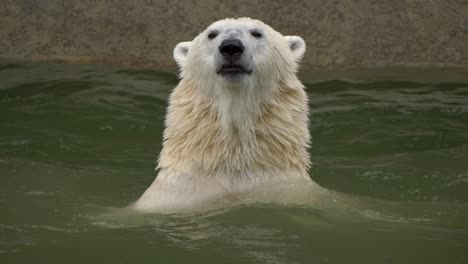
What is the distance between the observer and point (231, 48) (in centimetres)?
484

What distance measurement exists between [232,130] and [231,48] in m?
0.45

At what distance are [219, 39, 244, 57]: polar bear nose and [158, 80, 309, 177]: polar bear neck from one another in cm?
21

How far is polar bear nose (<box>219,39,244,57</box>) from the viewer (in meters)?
4.84

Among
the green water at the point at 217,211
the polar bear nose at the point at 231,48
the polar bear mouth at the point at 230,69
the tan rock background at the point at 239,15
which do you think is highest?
the tan rock background at the point at 239,15

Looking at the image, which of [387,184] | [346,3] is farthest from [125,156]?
[346,3]

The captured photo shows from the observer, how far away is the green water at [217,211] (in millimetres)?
4047

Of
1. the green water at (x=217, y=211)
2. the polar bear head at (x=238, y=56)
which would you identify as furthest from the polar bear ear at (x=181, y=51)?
the green water at (x=217, y=211)

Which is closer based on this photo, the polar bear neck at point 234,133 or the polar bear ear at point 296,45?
the polar bear neck at point 234,133

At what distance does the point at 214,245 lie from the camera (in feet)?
13.4

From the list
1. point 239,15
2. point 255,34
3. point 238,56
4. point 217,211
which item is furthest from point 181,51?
point 239,15

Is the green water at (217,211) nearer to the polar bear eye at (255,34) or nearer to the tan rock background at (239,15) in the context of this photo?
the tan rock background at (239,15)

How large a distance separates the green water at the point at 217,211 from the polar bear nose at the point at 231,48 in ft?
2.54

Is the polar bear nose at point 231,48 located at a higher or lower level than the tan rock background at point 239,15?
lower

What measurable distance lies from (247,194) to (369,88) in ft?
11.3
